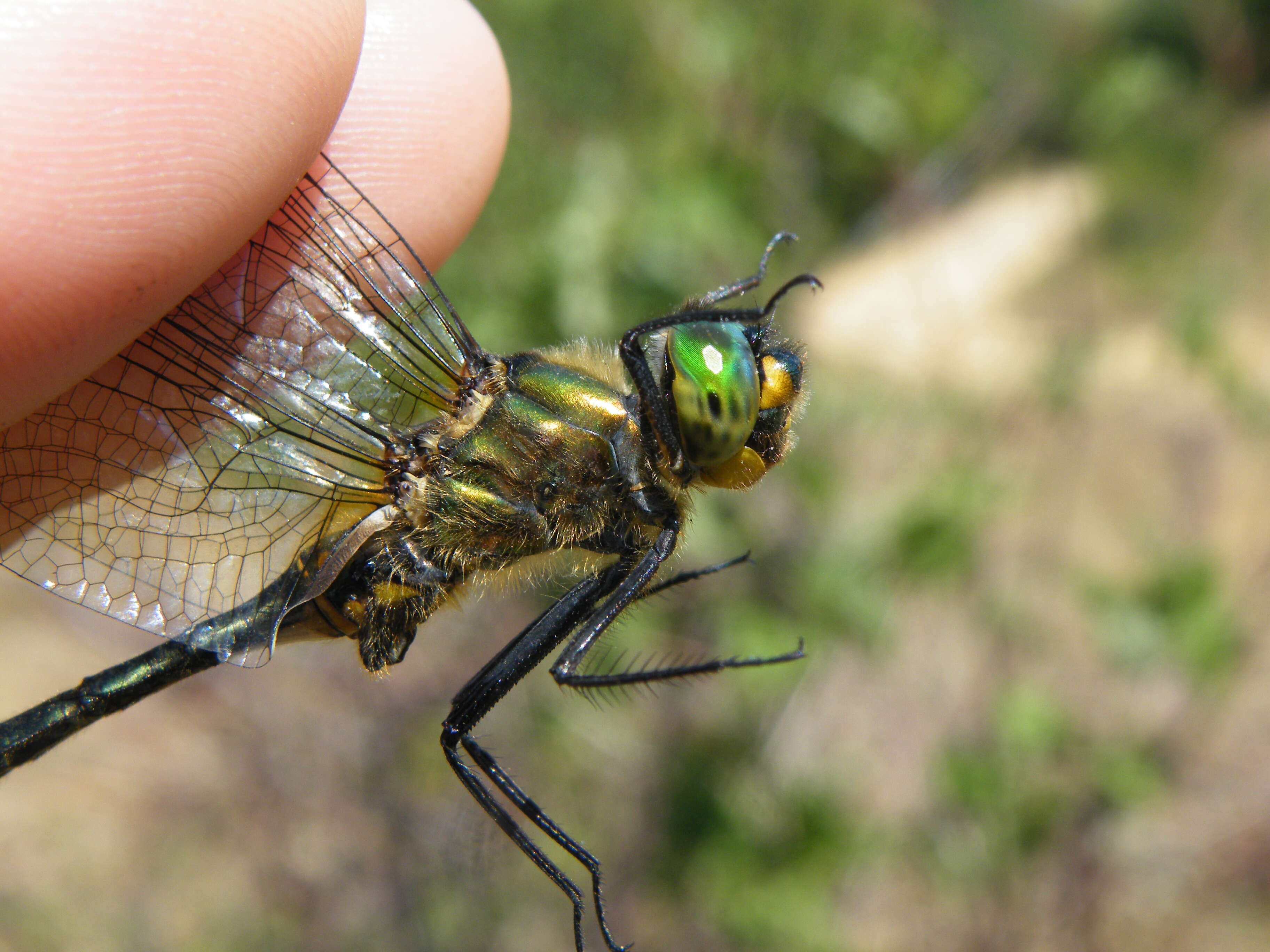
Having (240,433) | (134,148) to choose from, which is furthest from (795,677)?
(134,148)

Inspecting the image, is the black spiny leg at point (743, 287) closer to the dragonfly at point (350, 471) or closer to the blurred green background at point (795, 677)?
the dragonfly at point (350, 471)

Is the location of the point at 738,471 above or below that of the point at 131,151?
above

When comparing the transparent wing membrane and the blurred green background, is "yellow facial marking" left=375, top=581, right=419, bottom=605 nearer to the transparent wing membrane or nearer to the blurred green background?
the transparent wing membrane

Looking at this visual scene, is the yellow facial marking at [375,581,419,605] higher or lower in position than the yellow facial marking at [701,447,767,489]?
lower

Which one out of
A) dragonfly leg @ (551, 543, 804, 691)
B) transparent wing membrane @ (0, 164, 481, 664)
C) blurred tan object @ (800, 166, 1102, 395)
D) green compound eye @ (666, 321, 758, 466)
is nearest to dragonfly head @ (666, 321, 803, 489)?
green compound eye @ (666, 321, 758, 466)

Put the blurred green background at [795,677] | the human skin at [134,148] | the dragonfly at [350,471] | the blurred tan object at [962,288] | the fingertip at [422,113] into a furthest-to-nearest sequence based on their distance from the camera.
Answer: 1. the blurred tan object at [962,288]
2. the blurred green background at [795,677]
3. the fingertip at [422,113]
4. the dragonfly at [350,471]
5. the human skin at [134,148]

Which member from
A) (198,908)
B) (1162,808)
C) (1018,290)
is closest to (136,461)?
(198,908)

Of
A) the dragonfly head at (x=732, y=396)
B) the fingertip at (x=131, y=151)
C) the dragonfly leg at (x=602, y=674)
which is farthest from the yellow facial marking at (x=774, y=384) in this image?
the fingertip at (x=131, y=151)

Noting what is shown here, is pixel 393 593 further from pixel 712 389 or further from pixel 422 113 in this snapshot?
pixel 422 113
